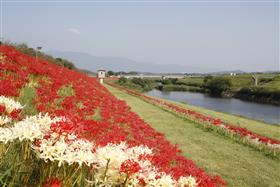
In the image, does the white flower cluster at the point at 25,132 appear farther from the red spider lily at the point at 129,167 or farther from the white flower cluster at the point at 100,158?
the red spider lily at the point at 129,167

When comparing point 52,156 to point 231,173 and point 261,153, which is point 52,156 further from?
point 261,153

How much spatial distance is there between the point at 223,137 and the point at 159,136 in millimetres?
8701

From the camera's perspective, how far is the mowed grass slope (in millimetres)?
14516

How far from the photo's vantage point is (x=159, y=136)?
1585 centimetres

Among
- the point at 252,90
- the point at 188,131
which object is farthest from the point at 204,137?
the point at 252,90

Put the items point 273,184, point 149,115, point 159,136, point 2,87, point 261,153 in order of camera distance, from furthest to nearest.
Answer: point 149,115, point 261,153, point 159,136, point 273,184, point 2,87

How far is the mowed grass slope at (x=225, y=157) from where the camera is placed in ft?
47.6

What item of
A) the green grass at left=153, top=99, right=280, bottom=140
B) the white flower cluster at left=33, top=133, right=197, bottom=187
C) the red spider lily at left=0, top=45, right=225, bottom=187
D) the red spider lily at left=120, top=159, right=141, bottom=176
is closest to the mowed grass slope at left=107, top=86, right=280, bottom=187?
the red spider lily at left=0, top=45, right=225, bottom=187

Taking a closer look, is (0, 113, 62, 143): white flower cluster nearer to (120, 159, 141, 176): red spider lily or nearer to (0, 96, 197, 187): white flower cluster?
(0, 96, 197, 187): white flower cluster

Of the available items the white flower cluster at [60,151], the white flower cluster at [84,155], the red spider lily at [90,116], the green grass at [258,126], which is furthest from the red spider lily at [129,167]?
the green grass at [258,126]

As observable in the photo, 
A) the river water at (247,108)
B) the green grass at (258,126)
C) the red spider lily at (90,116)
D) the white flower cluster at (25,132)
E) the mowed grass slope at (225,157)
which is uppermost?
the white flower cluster at (25,132)

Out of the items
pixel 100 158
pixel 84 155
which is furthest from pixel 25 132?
pixel 100 158

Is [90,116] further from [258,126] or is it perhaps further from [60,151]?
[258,126]

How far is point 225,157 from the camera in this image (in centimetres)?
1766
